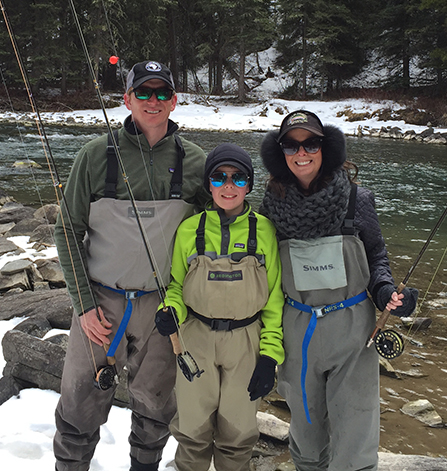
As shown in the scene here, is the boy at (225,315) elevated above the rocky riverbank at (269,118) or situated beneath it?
elevated above

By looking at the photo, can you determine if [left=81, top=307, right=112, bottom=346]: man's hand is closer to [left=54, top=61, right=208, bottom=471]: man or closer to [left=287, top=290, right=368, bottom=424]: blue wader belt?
[left=54, top=61, right=208, bottom=471]: man

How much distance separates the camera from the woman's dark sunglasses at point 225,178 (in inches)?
90.0

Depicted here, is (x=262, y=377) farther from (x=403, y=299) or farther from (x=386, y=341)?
(x=403, y=299)

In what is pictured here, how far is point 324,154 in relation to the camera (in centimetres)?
224

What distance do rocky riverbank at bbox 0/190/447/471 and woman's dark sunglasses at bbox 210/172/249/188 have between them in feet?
6.07

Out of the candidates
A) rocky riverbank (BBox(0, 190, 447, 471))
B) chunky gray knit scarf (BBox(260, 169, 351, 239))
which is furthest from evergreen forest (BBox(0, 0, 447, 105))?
chunky gray knit scarf (BBox(260, 169, 351, 239))

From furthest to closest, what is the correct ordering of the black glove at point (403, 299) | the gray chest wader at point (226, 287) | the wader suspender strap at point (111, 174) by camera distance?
the wader suspender strap at point (111, 174) < the gray chest wader at point (226, 287) < the black glove at point (403, 299)

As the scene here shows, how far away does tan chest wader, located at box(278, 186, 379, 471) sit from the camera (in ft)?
6.94

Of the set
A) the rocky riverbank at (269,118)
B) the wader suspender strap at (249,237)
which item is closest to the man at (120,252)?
the wader suspender strap at (249,237)

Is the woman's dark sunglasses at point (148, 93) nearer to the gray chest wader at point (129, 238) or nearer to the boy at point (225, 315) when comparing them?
the gray chest wader at point (129, 238)

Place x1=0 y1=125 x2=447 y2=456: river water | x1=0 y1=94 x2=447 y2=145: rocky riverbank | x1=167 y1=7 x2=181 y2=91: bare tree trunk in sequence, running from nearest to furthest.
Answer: x1=0 y1=125 x2=447 y2=456: river water
x1=0 y1=94 x2=447 y2=145: rocky riverbank
x1=167 y1=7 x2=181 y2=91: bare tree trunk

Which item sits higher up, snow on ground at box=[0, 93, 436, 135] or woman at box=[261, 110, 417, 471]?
woman at box=[261, 110, 417, 471]

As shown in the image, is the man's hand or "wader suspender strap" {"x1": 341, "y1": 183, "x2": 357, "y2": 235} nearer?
"wader suspender strap" {"x1": 341, "y1": 183, "x2": 357, "y2": 235}

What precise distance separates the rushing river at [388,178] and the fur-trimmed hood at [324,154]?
1.49 m
